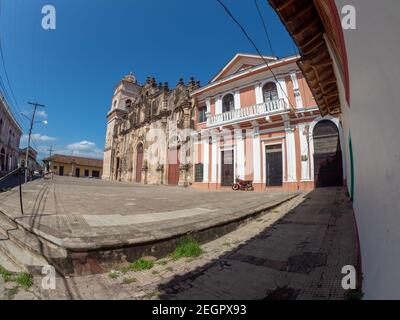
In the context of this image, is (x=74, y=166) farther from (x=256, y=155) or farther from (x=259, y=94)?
(x=259, y=94)

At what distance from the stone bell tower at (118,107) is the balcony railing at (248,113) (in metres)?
22.3

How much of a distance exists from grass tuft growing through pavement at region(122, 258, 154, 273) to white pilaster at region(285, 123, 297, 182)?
11.1m

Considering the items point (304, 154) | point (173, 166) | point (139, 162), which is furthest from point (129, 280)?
point (139, 162)

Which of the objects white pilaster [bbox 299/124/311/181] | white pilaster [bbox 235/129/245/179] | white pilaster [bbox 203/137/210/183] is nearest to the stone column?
white pilaster [bbox 235/129/245/179]

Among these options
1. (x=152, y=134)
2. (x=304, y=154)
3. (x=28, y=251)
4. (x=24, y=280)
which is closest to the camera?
(x=24, y=280)

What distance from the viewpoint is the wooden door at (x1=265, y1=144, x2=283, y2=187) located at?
1309cm

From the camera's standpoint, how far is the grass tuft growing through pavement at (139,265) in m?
3.01

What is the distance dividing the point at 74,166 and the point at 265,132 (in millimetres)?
54177

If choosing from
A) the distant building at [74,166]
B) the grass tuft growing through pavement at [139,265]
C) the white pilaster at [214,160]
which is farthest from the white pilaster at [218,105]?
the distant building at [74,166]

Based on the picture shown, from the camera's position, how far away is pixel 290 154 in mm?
12617

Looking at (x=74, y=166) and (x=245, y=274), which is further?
(x=74, y=166)

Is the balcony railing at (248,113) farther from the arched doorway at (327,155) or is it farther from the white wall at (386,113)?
the white wall at (386,113)

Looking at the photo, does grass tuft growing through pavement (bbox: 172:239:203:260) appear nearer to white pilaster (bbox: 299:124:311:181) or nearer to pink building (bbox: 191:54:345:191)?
pink building (bbox: 191:54:345:191)
